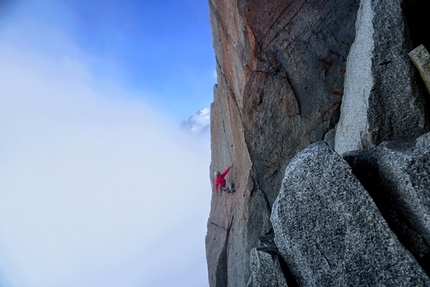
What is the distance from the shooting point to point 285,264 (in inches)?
A: 336

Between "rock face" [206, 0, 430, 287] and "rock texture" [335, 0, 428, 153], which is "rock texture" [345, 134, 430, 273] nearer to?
"rock texture" [335, 0, 428, 153]

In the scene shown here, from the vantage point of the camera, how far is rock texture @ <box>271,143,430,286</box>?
6.59 metres

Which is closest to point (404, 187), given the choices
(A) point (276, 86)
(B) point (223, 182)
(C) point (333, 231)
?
(C) point (333, 231)

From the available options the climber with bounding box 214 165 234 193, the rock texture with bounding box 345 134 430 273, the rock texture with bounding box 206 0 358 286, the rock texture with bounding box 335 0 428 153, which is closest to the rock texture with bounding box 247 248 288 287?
the rock texture with bounding box 345 134 430 273

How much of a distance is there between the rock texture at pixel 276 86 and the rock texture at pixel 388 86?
4191 mm

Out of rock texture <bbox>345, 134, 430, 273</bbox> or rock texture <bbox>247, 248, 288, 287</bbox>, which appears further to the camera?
rock texture <bbox>247, 248, 288, 287</bbox>

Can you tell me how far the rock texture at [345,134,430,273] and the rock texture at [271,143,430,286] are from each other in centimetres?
62

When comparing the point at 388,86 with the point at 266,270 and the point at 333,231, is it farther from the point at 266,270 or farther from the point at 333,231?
the point at 266,270

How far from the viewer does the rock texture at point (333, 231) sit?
259 inches

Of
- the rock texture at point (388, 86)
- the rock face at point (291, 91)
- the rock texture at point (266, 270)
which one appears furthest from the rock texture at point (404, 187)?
the rock texture at point (266, 270)

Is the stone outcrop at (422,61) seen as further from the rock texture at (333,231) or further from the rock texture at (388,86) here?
the rock texture at (333,231)

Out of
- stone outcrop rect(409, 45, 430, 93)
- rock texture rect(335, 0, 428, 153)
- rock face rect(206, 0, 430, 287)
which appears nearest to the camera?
stone outcrop rect(409, 45, 430, 93)

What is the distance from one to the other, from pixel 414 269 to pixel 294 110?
33.7ft

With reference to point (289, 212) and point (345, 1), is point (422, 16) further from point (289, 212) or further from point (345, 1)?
point (289, 212)
